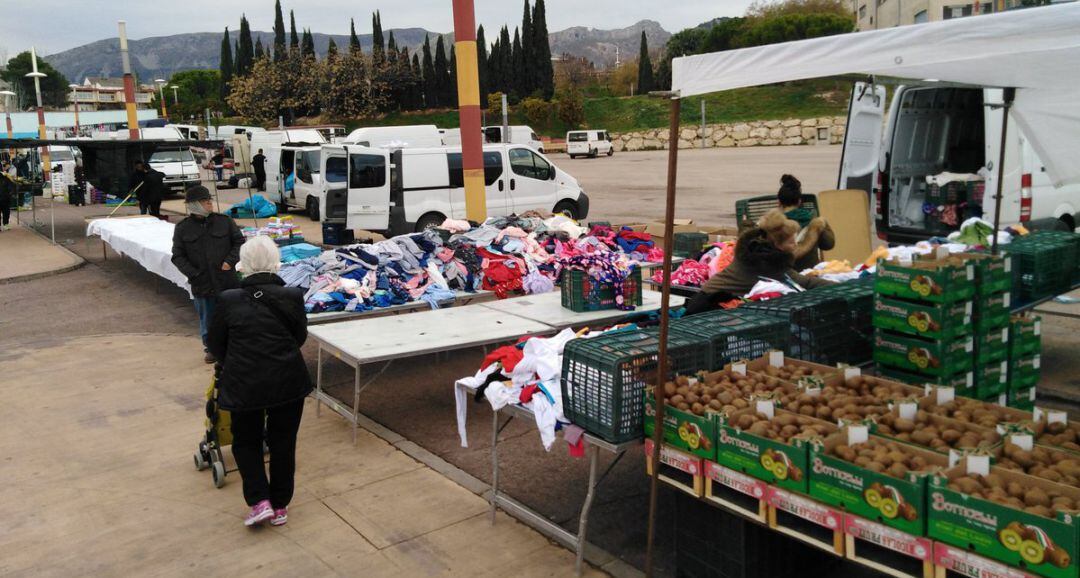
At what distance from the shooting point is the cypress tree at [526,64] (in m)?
67.6

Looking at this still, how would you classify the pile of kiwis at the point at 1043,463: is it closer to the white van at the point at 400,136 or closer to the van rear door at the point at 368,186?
the van rear door at the point at 368,186

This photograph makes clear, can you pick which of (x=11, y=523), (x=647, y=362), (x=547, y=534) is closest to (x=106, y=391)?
(x=11, y=523)

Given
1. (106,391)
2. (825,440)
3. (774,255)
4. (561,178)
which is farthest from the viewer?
(561,178)

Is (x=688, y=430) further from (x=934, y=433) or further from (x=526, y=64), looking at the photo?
(x=526, y=64)

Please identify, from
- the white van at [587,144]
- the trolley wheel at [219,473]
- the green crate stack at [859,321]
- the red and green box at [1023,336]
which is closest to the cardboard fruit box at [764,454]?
the green crate stack at [859,321]

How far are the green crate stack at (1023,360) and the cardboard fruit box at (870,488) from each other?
8.89 ft

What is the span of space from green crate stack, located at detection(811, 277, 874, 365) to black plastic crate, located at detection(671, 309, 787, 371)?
2.47 feet

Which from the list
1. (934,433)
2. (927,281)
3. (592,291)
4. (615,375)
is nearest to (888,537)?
(934,433)

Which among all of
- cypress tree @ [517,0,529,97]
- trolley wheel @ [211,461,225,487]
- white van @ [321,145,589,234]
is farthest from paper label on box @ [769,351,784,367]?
cypress tree @ [517,0,529,97]

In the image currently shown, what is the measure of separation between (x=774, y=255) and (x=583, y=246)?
414cm

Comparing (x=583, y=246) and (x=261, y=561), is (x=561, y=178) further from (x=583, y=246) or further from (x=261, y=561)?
(x=261, y=561)

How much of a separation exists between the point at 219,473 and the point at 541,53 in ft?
213

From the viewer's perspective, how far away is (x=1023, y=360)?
578 cm

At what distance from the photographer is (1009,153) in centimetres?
947
